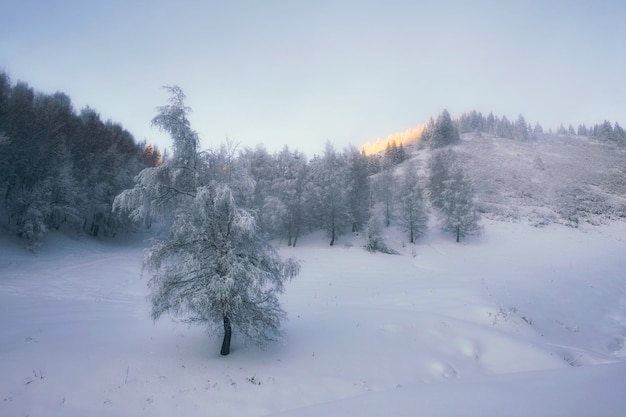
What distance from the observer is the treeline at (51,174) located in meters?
29.3

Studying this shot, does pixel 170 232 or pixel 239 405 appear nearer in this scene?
pixel 239 405

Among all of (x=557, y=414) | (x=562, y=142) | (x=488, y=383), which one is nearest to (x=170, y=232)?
(x=488, y=383)

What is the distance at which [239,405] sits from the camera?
28.2 feet

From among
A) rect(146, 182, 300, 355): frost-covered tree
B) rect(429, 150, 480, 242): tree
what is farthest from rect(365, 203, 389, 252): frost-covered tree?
rect(146, 182, 300, 355): frost-covered tree

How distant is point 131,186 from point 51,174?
374 inches

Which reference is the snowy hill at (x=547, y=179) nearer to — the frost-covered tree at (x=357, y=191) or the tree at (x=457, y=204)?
the tree at (x=457, y=204)

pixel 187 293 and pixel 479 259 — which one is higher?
pixel 187 293

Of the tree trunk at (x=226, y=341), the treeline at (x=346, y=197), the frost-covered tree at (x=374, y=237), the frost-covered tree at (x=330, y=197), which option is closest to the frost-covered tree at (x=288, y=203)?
the treeline at (x=346, y=197)

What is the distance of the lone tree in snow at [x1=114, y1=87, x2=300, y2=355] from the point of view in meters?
10.3

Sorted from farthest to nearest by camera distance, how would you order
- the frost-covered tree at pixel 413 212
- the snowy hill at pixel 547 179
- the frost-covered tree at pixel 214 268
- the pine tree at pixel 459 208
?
the snowy hill at pixel 547 179
the frost-covered tree at pixel 413 212
the pine tree at pixel 459 208
the frost-covered tree at pixel 214 268

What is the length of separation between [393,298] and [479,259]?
18.3 meters

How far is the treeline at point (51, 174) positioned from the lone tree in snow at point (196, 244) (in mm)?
25649

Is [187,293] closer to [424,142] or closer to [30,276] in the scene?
[30,276]

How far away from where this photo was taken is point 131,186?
138 ft
